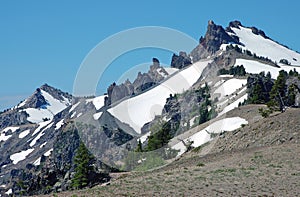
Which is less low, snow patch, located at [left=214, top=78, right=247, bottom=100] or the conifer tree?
snow patch, located at [left=214, top=78, right=247, bottom=100]

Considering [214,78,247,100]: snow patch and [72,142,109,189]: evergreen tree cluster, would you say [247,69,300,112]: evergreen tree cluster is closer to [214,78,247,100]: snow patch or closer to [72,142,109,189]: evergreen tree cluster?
[72,142,109,189]: evergreen tree cluster

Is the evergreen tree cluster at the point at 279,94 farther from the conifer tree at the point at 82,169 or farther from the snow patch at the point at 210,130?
the conifer tree at the point at 82,169

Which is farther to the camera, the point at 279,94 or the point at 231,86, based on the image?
the point at 231,86

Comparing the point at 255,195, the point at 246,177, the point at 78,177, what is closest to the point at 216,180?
the point at 246,177

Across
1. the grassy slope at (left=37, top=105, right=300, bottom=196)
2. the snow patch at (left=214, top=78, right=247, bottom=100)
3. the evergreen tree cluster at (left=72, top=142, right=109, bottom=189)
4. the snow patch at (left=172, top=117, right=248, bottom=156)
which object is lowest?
the grassy slope at (left=37, top=105, right=300, bottom=196)

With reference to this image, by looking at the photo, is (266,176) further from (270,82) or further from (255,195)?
(270,82)

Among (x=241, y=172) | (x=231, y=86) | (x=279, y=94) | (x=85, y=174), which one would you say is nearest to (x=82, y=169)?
(x=85, y=174)

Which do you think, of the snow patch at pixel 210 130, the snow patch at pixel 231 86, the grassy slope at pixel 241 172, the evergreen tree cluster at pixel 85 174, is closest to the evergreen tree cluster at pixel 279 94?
the snow patch at pixel 210 130

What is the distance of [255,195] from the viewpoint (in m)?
36.8

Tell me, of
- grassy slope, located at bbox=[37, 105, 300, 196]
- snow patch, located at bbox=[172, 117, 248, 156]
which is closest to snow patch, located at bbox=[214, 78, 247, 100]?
snow patch, located at bbox=[172, 117, 248, 156]

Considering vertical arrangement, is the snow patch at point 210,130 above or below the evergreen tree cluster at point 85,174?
above

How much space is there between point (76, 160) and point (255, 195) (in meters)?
46.3

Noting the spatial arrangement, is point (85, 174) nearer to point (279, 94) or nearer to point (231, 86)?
point (279, 94)

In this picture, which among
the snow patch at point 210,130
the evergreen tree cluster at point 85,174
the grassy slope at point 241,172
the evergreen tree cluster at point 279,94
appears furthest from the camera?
the snow patch at point 210,130
